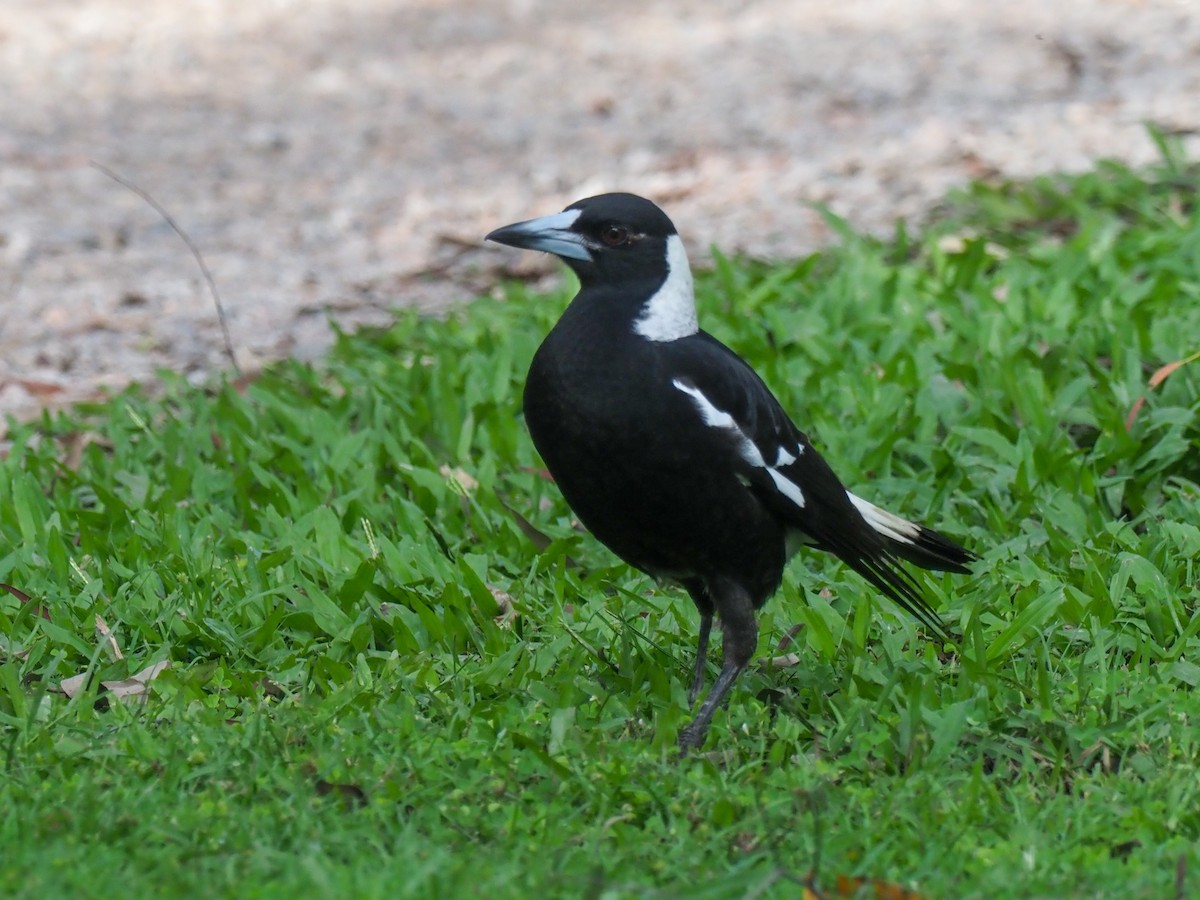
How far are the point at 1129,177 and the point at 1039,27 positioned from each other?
10.0ft

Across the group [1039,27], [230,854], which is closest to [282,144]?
[1039,27]

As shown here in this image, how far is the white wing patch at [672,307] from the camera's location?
3.56 m

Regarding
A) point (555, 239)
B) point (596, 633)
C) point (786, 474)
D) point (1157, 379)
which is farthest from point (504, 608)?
point (1157, 379)

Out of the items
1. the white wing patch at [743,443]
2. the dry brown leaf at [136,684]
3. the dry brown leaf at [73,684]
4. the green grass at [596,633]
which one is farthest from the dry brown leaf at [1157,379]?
the dry brown leaf at [73,684]

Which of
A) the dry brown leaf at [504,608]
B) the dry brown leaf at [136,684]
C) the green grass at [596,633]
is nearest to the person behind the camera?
the green grass at [596,633]

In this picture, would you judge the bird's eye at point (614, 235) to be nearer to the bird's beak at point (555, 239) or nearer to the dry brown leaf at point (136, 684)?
the bird's beak at point (555, 239)

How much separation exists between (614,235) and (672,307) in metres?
0.22

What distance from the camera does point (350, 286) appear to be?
23.3 feet

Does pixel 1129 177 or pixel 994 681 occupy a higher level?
pixel 1129 177

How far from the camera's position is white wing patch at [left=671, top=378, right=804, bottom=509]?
3426 millimetres

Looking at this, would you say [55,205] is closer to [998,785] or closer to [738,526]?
[738,526]

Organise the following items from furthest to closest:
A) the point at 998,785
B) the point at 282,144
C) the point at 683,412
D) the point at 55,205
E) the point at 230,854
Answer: the point at 282,144 → the point at 55,205 → the point at 683,412 → the point at 998,785 → the point at 230,854

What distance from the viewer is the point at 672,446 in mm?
3379

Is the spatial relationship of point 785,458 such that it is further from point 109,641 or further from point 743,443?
point 109,641
